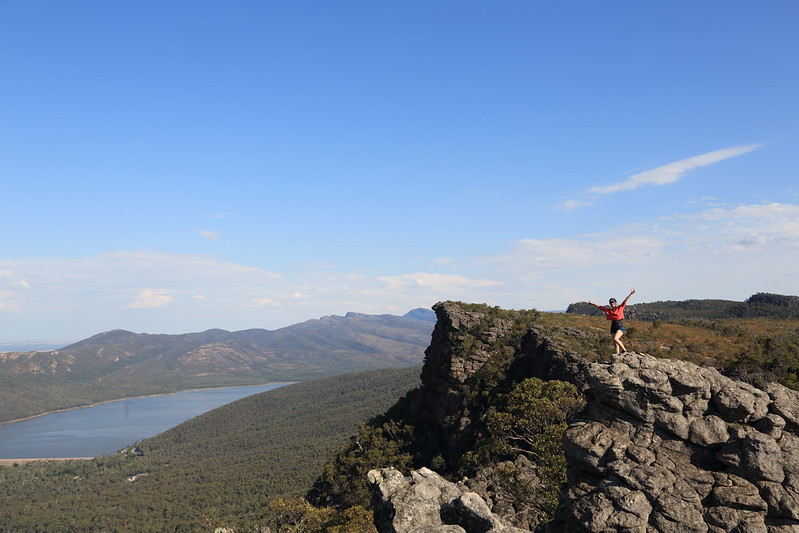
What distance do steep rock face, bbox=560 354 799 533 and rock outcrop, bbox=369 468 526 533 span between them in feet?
19.0

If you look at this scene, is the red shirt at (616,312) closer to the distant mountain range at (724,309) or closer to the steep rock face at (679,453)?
the steep rock face at (679,453)

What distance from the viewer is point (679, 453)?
1628 centimetres

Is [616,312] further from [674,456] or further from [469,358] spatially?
[469,358]

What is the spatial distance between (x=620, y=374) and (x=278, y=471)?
143616 millimetres

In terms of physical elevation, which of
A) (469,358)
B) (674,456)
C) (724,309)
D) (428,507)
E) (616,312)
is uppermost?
(616,312)

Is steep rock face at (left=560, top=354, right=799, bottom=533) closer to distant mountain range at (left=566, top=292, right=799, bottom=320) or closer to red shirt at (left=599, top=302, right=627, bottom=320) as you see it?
red shirt at (left=599, top=302, right=627, bottom=320)

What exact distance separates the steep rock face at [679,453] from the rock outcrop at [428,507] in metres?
5.79

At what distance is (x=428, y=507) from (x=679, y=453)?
49.0ft

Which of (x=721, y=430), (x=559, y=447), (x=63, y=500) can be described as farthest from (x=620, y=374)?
(x=63, y=500)

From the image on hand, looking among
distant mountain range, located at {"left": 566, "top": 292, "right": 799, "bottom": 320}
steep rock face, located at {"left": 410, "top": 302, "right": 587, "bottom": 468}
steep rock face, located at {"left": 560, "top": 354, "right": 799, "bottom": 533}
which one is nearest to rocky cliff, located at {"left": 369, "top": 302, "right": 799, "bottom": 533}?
steep rock face, located at {"left": 560, "top": 354, "right": 799, "bottom": 533}

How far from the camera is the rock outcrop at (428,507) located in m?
21.6

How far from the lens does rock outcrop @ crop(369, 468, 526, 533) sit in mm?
21569

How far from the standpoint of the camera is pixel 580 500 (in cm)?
1564

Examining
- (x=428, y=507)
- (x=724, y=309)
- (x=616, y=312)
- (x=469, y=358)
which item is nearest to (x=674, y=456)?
(x=616, y=312)
